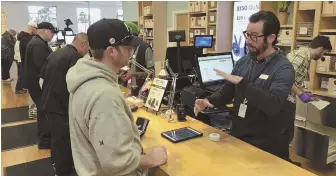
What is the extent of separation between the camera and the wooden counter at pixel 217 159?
56.2 inches

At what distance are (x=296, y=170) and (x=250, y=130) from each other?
465 mm

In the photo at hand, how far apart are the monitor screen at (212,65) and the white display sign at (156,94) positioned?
552mm

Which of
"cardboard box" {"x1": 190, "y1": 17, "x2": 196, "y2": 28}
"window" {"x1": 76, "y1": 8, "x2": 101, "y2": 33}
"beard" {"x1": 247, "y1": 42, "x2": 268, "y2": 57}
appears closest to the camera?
"beard" {"x1": 247, "y1": 42, "x2": 268, "y2": 57}

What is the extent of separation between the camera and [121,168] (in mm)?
1173

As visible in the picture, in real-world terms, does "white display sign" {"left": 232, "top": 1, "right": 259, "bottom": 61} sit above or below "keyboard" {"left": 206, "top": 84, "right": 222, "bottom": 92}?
above

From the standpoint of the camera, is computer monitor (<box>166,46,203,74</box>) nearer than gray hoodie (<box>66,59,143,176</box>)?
No

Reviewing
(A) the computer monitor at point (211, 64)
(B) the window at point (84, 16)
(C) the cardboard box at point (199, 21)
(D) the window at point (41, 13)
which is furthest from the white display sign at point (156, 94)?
(D) the window at point (41, 13)

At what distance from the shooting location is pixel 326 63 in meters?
3.56

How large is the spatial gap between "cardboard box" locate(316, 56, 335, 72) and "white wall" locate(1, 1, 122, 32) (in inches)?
445

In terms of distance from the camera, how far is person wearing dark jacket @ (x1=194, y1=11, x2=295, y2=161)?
169 cm

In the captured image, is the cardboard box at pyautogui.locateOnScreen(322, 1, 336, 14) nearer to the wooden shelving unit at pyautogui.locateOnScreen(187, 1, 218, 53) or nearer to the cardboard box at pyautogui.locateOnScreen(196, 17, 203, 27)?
the wooden shelving unit at pyautogui.locateOnScreen(187, 1, 218, 53)

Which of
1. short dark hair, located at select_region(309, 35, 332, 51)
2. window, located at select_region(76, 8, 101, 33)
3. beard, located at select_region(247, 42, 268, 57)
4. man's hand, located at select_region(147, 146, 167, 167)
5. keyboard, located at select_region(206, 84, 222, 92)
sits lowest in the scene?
man's hand, located at select_region(147, 146, 167, 167)

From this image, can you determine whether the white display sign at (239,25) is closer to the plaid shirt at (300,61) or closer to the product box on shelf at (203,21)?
the product box on shelf at (203,21)

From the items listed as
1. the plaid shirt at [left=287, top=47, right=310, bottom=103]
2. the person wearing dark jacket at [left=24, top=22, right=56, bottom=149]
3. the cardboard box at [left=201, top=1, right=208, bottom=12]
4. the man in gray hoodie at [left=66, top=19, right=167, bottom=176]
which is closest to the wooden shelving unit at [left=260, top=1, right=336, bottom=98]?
the plaid shirt at [left=287, top=47, right=310, bottom=103]
